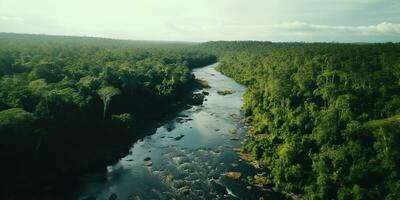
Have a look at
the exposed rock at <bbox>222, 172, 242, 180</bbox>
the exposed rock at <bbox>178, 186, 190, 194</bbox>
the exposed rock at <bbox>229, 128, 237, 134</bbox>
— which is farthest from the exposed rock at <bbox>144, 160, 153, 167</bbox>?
the exposed rock at <bbox>229, 128, 237, 134</bbox>

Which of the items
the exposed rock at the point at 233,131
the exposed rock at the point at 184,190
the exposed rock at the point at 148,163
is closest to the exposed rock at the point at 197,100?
the exposed rock at the point at 233,131

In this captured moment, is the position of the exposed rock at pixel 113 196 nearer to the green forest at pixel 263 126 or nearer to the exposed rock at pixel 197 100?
the green forest at pixel 263 126

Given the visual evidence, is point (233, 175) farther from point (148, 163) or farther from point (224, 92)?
point (224, 92)

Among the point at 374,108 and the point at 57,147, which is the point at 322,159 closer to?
the point at 374,108

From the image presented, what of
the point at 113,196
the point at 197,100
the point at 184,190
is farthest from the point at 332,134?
the point at 197,100

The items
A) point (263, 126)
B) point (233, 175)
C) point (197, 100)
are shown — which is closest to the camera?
point (233, 175)
